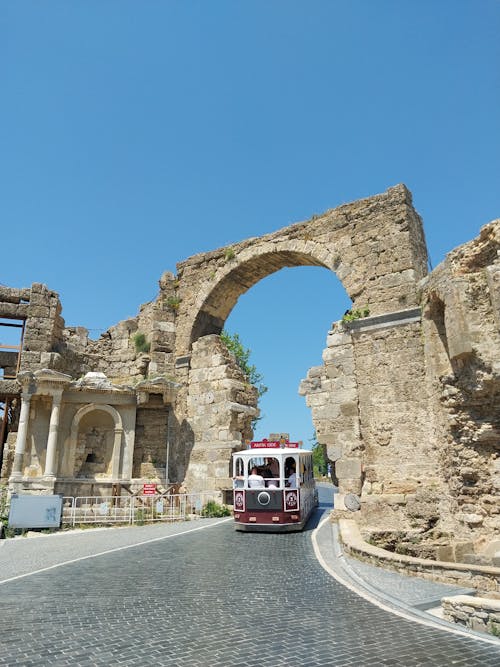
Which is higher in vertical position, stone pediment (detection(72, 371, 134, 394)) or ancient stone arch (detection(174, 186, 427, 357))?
ancient stone arch (detection(174, 186, 427, 357))

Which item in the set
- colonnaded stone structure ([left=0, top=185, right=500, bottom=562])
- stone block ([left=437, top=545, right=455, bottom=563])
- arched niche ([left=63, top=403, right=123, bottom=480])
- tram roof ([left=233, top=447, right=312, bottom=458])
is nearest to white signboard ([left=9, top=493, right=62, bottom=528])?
colonnaded stone structure ([left=0, top=185, right=500, bottom=562])

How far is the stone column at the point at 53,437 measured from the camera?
40.3 feet

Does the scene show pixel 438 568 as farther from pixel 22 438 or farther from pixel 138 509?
pixel 22 438

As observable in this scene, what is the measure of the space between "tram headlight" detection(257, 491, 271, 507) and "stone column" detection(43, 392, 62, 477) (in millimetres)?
6097

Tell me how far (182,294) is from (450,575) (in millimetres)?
11364

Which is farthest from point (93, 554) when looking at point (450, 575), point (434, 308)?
point (434, 308)

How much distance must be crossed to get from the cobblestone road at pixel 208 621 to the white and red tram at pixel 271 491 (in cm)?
243

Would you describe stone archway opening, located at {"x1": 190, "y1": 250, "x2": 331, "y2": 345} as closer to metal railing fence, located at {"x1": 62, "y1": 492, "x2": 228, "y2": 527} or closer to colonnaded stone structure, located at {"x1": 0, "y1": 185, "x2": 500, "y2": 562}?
colonnaded stone structure, located at {"x1": 0, "y1": 185, "x2": 500, "y2": 562}

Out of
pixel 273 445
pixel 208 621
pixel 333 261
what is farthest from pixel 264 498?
pixel 333 261

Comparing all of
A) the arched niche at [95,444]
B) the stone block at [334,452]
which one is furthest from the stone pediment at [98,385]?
the stone block at [334,452]

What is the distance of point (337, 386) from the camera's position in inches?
412

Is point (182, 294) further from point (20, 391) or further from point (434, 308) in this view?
point (434, 308)

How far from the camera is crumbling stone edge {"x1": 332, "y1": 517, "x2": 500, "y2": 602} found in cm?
539

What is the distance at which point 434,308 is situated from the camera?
9.26 metres
